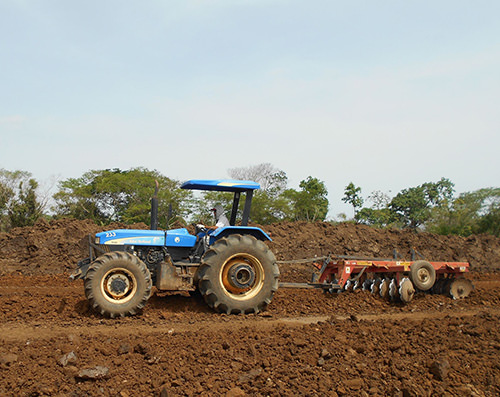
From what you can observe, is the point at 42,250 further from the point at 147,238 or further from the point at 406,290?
the point at 406,290

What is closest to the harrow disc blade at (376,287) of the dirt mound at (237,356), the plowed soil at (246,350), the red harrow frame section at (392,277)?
the red harrow frame section at (392,277)

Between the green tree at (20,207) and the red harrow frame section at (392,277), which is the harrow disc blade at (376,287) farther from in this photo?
the green tree at (20,207)

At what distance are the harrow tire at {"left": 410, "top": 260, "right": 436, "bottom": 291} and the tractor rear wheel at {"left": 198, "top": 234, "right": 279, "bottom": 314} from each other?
3.30 meters

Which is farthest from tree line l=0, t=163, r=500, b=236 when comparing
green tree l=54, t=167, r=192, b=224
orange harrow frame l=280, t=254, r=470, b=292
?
orange harrow frame l=280, t=254, r=470, b=292

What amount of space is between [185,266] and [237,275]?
890 millimetres

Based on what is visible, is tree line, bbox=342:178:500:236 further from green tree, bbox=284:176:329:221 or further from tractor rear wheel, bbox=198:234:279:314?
tractor rear wheel, bbox=198:234:279:314

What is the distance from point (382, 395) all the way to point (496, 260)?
1827cm

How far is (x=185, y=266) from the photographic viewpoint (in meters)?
7.43

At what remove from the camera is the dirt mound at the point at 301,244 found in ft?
47.8

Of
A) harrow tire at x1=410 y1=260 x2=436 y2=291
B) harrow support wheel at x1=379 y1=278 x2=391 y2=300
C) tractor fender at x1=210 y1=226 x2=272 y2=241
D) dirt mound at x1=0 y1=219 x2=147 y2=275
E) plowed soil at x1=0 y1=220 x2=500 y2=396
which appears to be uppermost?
tractor fender at x1=210 y1=226 x2=272 y2=241

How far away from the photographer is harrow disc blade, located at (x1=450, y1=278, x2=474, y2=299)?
31.3 feet

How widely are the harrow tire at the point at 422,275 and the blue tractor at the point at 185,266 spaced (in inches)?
129

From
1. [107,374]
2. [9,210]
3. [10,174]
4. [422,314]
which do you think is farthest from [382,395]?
[10,174]

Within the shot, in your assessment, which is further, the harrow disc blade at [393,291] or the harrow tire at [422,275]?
the harrow tire at [422,275]
